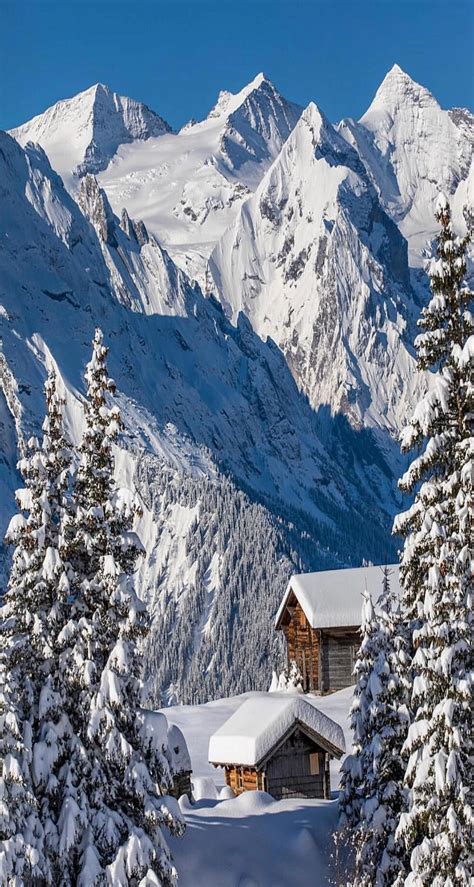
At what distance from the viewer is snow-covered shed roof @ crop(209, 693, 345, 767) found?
34.2 m

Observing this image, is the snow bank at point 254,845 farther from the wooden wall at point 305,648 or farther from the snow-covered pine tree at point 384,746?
the wooden wall at point 305,648

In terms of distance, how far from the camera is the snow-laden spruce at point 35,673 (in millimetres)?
21891

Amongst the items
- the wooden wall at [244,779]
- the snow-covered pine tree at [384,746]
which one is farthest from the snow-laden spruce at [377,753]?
the wooden wall at [244,779]

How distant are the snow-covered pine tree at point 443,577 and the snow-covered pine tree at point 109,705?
14.8 feet

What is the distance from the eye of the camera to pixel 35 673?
2347 centimetres

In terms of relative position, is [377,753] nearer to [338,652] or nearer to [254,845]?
[254,845]

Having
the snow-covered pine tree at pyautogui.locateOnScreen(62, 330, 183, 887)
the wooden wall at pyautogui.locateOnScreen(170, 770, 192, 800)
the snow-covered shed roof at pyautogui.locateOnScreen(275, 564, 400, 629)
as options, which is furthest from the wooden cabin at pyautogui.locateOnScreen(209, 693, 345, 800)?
the snow-covered shed roof at pyautogui.locateOnScreen(275, 564, 400, 629)

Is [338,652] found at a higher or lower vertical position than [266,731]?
higher

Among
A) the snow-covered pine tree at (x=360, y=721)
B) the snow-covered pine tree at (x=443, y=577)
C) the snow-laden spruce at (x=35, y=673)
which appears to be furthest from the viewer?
the snow-covered pine tree at (x=360, y=721)

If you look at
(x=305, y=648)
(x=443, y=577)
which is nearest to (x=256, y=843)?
Answer: (x=443, y=577)

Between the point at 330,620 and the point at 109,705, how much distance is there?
89.7 ft

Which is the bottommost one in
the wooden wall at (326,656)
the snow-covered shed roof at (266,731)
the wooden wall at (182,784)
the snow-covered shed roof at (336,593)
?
the wooden wall at (182,784)

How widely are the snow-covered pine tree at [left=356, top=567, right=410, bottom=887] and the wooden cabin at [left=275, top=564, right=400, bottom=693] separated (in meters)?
21.7

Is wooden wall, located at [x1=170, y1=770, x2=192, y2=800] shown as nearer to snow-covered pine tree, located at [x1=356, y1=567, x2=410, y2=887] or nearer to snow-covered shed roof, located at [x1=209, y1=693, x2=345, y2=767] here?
snow-covered shed roof, located at [x1=209, y1=693, x2=345, y2=767]
